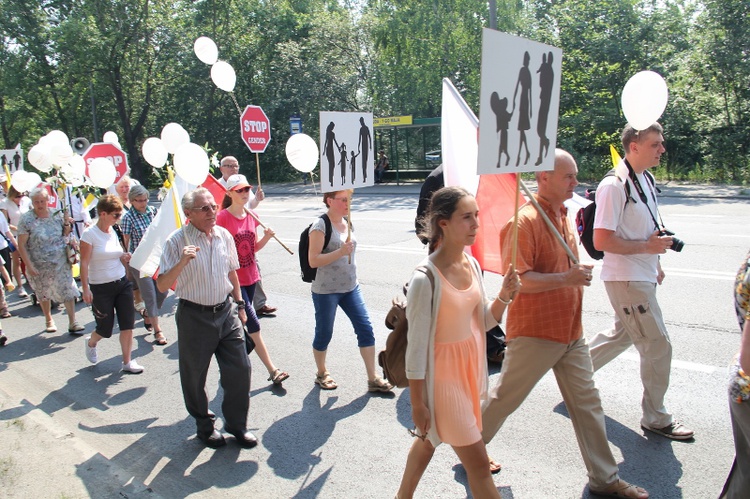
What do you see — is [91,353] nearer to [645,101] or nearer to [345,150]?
[345,150]

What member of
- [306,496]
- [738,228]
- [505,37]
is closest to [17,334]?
[306,496]

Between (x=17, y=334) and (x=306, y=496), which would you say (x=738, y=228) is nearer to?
(x=306, y=496)

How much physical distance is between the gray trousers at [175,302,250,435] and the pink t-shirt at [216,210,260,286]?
1377mm

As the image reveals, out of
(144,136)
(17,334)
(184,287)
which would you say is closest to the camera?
(184,287)

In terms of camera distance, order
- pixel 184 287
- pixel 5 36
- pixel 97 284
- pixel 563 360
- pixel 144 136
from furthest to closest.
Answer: pixel 144 136 < pixel 5 36 < pixel 97 284 < pixel 184 287 < pixel 563 360

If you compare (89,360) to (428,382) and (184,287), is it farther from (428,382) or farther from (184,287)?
(428,382)

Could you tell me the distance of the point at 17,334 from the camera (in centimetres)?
767

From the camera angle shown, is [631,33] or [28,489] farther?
[631,33]

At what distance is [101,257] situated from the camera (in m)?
6.16

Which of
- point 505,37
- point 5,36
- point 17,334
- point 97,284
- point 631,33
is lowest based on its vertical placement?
point 17,334

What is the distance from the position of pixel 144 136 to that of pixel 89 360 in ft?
115

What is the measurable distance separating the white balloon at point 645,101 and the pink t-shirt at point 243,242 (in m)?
3.54

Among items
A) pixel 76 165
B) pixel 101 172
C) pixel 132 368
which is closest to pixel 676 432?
A: pixel 132 368

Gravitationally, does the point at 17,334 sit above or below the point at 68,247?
below
